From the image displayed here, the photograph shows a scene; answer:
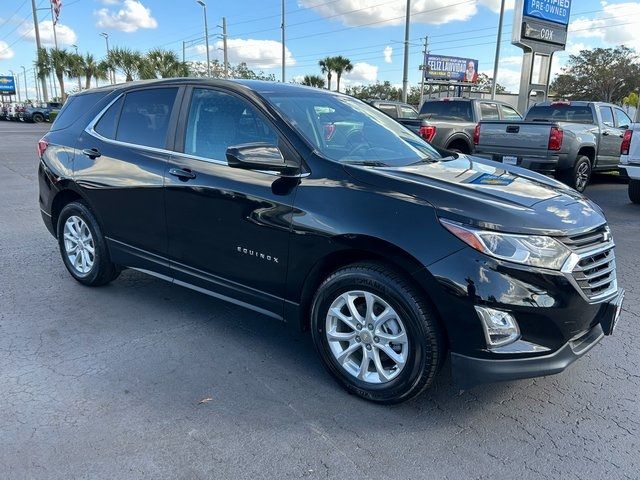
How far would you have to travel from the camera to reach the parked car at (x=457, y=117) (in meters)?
11.4

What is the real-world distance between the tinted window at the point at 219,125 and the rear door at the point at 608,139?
9554 millimetres

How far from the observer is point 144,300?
4.42 metres

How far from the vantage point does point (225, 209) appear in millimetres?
3381

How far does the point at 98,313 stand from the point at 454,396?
2802mm

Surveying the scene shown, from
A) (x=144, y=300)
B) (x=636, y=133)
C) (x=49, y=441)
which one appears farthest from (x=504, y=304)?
(x=636, y=133)

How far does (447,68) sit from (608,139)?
5163 centimetres

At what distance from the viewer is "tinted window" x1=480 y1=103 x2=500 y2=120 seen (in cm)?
1240

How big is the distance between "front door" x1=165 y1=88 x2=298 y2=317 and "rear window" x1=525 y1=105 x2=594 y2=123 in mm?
9649

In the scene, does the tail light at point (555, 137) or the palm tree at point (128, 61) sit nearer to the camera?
the tail light at point (555, 137)

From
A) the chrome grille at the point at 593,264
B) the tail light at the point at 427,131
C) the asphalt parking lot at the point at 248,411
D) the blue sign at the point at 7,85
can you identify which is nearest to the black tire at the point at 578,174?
the tail light at the point at 427,131

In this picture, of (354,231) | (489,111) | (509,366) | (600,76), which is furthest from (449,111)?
(600,76)

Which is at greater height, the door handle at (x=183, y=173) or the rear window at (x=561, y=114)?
the rear window at (x=561, y=114)

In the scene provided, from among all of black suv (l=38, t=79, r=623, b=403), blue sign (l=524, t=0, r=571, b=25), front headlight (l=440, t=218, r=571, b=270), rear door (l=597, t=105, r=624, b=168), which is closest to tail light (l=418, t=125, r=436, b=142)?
rear door (l=597, t=105, r=624, b=168)

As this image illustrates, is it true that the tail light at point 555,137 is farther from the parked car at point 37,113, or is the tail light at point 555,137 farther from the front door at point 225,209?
the parked car at point 37,113
